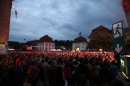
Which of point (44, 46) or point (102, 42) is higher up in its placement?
point (102, 42)

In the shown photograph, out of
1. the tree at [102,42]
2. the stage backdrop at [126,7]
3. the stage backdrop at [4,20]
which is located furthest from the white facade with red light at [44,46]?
the stage backdrop at [126,7]

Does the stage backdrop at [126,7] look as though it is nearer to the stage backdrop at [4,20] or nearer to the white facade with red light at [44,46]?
the stage backdrop at [4,20]

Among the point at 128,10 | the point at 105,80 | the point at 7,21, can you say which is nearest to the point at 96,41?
the point at 128,10

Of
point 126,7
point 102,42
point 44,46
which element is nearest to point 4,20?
point 126,7

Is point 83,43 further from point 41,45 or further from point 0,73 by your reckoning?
point 0,73

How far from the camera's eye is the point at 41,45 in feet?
325

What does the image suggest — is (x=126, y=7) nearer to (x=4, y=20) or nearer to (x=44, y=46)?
(x=4, y=20)

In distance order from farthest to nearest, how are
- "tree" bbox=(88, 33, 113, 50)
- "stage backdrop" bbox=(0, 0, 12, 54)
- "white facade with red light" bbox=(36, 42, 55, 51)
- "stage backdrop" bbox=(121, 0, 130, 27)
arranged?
"white facade with red light" bbox=(36, 42, 55, 51), "tree" bbox=(88, 33, 113, 50), "stage backdrop" bbox=(121, 0, 130, 27), "stage backdrop" bbox=(0, 0, 12, 54)

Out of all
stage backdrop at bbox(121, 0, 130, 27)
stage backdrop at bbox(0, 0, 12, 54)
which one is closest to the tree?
stage backdrop at bbox(121, 0, 130, 27)

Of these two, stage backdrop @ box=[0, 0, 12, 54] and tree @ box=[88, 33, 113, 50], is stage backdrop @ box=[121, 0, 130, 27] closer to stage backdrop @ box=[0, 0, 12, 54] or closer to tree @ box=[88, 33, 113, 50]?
stage backdrop @ box=[0, 0, 12, 54]

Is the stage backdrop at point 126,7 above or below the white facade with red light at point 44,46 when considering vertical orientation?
above

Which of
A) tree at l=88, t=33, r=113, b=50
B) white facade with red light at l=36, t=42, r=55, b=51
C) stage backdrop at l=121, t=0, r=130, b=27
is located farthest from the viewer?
white facade with red light at l=36, t=42, r=55, b=51

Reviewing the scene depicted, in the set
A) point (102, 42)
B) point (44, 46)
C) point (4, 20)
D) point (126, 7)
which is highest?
point (126, 7)

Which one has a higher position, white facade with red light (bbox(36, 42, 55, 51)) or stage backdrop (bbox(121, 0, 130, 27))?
stage backdrop (bbox(121, 0, 130, 27))
